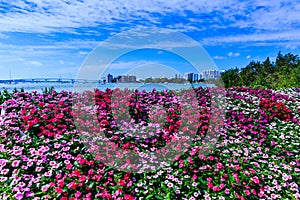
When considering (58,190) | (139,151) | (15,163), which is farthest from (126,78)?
(58,190)

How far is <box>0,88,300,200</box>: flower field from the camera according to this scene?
11.5 ft

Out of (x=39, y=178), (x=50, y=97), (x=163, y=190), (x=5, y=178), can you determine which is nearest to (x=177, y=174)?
(x=163, y=190)

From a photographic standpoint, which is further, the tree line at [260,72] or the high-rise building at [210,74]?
the tree line at [260,72]

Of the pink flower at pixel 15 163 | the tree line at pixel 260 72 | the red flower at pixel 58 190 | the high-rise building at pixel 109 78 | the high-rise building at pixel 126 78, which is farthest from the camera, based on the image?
the tree line at pixel 260 72

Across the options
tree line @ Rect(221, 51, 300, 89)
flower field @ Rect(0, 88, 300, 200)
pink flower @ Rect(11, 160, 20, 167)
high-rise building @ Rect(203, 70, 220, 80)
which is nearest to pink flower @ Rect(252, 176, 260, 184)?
flower field @ Rect(0, 88, 300, 200)

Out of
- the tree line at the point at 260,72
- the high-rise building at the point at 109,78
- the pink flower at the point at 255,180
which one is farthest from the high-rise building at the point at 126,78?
the tree line at the point at 260,72

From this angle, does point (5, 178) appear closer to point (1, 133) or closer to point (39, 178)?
point (39, 178)

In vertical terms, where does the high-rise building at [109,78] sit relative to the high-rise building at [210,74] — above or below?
below

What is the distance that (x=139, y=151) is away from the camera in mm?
4137

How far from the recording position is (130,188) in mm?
3434

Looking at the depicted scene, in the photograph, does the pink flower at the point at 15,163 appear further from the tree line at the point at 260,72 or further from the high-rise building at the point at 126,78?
the tree line at the point at 260,72

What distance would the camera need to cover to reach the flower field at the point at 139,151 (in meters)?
3.49

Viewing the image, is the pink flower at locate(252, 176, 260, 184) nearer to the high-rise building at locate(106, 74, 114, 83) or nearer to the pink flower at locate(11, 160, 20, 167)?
the high-rise building at locate(106, 74, 114, 83)

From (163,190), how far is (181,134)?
57.7 inches
